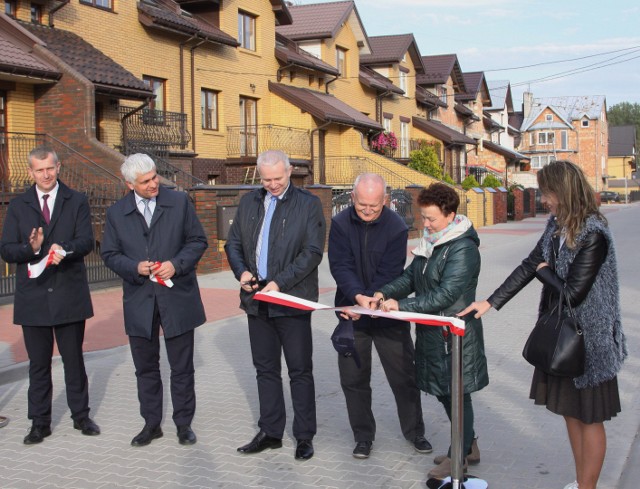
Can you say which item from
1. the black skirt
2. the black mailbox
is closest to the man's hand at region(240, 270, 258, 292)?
the black skirt

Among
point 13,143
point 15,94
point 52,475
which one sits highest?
point 15,94

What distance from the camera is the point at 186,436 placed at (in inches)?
220

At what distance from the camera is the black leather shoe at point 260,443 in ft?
17.5

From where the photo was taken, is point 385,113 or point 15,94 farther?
point 385,113

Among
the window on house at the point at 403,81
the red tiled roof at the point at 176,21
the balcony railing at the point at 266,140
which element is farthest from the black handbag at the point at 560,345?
the window on house at the point at 403,81

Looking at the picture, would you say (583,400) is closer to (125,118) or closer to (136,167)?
(136,167)

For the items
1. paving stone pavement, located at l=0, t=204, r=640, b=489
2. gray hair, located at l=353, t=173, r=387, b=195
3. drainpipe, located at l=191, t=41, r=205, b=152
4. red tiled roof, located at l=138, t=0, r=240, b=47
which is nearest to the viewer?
paving stone pavement, located at l=0, t=204, r=640, b=489

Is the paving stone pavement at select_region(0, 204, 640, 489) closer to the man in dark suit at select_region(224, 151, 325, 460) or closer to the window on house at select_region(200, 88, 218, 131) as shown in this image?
the man in dark suit at select_region(224, 151, 325, 460)

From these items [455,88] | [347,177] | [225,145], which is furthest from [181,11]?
[455,88]

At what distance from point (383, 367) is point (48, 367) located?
245 centimetres

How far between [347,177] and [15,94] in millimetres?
16727

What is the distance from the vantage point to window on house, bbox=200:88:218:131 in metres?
25.1

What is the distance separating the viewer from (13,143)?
1747 cm

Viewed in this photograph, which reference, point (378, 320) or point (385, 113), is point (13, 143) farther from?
point (385, 113)
